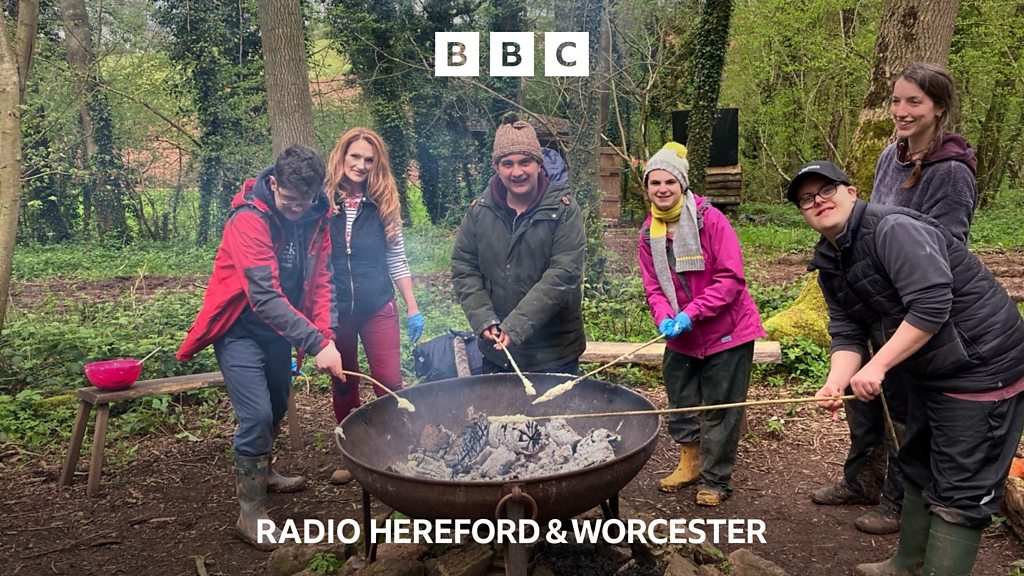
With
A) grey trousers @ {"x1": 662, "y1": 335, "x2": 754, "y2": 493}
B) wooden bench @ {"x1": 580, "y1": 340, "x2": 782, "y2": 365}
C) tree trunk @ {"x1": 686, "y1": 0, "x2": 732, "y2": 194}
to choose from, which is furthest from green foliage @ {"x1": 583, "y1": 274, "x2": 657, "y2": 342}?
grey trousers @ {"x1": 662, "y1": 335, "x2": 754, "y2": 493}

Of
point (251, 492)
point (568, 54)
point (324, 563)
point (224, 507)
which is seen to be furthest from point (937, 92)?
point (568, 54)

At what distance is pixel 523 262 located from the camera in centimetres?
334

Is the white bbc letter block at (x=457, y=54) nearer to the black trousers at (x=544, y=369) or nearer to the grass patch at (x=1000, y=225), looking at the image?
the grass patch at (x=1000, y=225)

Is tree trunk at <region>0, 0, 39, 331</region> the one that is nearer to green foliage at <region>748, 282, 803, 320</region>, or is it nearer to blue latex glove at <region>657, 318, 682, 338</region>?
blue latex glove at <region>657, 318, 682, 338</region>

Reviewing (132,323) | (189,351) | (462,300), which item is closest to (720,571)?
(462,300)

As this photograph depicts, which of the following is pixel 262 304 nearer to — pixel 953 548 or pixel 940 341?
pixel 940 341

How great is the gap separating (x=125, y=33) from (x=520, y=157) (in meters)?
11.6

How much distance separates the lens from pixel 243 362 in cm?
311

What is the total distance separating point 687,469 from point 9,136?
15.0ft

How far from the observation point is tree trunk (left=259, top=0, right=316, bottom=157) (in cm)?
607

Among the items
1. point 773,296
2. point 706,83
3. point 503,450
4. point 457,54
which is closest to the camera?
point 503,450

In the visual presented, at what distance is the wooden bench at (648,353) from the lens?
4492 mm

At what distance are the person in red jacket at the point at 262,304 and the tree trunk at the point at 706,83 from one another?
20.1ft

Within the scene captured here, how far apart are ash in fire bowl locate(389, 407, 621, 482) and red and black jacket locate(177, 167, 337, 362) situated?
2.13 feet
